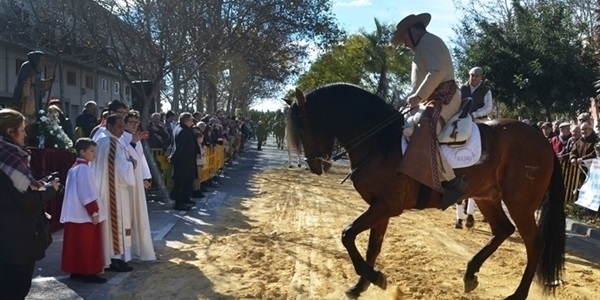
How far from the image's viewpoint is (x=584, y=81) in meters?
18.2

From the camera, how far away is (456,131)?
6199 millimetres

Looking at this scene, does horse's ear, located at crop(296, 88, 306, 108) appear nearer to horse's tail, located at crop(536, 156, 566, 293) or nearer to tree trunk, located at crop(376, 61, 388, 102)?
horse's tail, located at crop(536, 156, 566, 293)

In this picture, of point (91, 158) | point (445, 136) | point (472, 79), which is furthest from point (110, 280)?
point (472, 79)

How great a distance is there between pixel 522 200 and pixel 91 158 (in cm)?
475

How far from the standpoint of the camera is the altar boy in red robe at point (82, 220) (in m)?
6.30

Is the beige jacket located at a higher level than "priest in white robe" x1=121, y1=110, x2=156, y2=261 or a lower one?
higher

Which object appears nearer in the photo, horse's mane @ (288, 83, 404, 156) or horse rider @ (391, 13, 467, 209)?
horse rider @ (391, 13, 467, 209)

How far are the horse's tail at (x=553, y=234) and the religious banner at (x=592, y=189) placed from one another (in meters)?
4.75

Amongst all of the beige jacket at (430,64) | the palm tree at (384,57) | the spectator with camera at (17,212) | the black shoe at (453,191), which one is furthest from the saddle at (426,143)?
the palm tree at (384,57)

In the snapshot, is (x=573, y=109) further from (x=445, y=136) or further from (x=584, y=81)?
(x=445, y=136)

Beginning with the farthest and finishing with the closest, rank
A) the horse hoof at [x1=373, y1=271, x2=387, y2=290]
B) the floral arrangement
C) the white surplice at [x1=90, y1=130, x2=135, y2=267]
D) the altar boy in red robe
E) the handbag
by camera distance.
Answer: the handbag < the floral arrangement < the white surplice at [x1=90, y1=130, x2=135, y2=267] < the altar boy in red robe < the horse hoof at [x1=373, y1=271, x2=387, y2=290]

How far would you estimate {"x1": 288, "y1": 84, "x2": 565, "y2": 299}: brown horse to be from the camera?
6047 millimetres

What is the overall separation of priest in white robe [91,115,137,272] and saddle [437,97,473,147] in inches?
146

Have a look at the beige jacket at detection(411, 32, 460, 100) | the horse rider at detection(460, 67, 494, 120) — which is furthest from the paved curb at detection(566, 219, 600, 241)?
the beige jacket at detection(411, 32, 460, 100)
